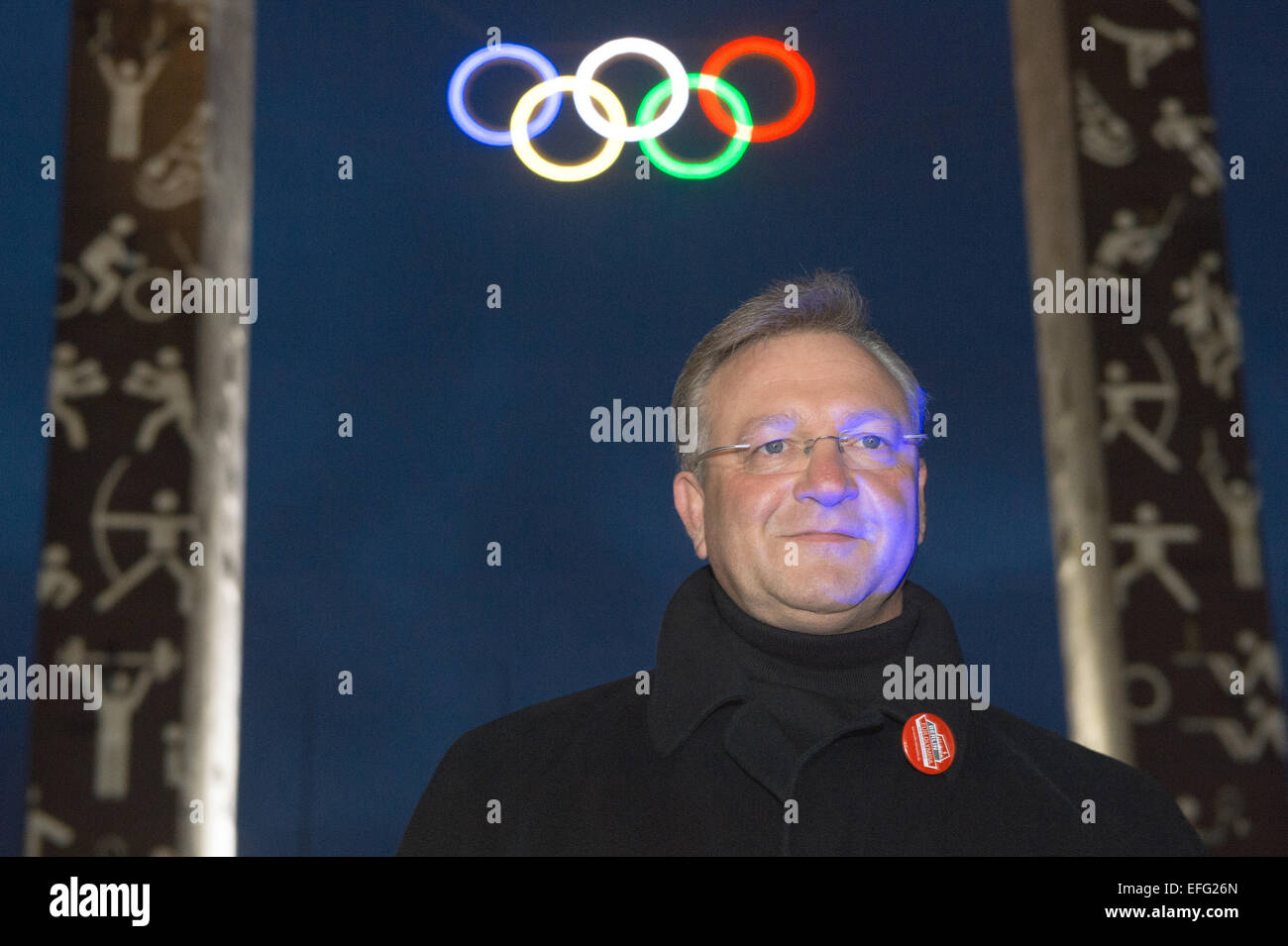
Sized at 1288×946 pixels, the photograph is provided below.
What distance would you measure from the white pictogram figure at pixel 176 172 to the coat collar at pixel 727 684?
3.62 metres

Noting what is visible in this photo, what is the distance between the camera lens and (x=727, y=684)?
2.73 m

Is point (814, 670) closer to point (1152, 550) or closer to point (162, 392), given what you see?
point (1152, 550)

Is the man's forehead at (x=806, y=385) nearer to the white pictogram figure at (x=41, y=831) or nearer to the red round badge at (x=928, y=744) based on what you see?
the red round badge at (x=928, y=744)

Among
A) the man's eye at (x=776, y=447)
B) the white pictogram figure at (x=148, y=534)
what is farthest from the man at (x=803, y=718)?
the white pictogram figure at (x=148, y=534)

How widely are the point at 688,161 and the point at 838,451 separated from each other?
117 inches

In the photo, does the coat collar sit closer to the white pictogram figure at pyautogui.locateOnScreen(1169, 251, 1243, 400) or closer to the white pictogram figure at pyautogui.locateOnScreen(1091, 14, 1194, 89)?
the white pictogram figure at pyautogui.locateOnScreen(1169, 251, 1243, 400)

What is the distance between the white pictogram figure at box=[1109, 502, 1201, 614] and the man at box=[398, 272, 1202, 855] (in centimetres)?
220

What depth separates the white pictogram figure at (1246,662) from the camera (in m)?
4.85

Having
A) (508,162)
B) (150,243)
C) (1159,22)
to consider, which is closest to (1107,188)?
(1159,22)

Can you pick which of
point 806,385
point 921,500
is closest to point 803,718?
point 921,500

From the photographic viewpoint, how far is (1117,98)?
536 cm

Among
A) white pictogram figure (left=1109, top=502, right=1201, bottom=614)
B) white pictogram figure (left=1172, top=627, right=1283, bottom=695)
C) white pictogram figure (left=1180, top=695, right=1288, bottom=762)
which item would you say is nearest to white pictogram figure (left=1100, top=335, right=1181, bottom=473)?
white pictogram figure (left=1109, top=502, right=1201, bottom=614)
